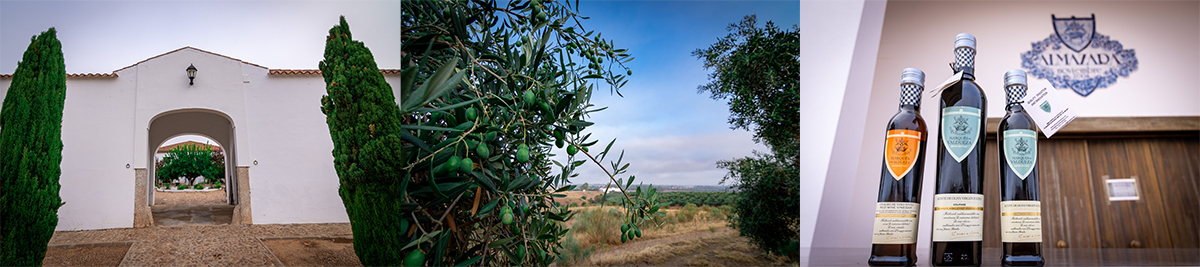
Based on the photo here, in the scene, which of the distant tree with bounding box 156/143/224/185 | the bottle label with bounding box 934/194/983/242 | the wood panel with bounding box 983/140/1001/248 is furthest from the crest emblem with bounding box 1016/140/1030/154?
the distant tree with bounding box 156/143/224/185

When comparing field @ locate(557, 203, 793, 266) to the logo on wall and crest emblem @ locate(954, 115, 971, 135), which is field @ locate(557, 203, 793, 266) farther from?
the logo on wall

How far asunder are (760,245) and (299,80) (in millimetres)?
1409

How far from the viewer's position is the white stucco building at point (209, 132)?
983 mm

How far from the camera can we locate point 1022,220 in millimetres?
894

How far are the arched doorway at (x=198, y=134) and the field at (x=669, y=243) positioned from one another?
0.86 m

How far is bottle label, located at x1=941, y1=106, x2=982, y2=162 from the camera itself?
0.88 m

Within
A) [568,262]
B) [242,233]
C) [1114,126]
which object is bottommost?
[568,262]

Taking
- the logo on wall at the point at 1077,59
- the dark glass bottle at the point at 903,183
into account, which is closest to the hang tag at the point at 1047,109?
the dark glass bottle at the point at 903,183

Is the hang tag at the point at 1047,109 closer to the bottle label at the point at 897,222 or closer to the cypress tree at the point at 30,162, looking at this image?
the bottle label at the point at 897,222

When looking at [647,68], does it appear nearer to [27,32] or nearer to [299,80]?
[299,80]

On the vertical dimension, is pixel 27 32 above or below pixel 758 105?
above

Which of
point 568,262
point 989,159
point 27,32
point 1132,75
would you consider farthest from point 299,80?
point 1132,75

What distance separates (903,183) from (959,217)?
0.12 metres

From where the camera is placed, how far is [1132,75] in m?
1.75
